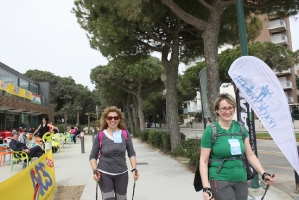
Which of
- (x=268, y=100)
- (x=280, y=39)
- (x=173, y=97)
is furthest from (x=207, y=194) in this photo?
(x=280, y=39)

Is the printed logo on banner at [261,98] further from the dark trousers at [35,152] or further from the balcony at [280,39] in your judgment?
the balcony at [280,39]

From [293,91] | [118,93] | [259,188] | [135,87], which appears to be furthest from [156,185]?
[293,91]

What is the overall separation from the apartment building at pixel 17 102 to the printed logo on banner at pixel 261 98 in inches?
706

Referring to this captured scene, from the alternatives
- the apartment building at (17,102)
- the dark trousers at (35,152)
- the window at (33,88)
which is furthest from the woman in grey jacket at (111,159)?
the window at (33,88)

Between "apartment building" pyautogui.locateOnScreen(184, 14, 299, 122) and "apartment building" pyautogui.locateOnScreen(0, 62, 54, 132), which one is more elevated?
"apartment building" pyautogui.locateOnScreen(184, 14, 299, 122)

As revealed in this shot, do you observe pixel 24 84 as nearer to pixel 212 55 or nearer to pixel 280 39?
pixel 212 55

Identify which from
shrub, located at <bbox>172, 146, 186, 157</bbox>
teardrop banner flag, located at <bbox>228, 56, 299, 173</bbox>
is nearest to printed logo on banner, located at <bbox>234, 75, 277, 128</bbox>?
teardrop banner flag, located at <bbox>228, 56, 299, 173</bbox>

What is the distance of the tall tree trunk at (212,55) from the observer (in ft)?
21.7

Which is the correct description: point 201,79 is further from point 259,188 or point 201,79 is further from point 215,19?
point 259,188

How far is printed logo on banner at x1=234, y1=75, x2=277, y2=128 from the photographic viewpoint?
12.8 feet

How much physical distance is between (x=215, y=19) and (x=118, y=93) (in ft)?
80.9

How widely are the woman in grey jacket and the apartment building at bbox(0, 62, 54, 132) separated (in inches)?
679

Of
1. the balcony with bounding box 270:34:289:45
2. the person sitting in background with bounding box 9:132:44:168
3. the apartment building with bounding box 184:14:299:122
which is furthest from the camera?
the balcony with bounding box 270:34:289:45

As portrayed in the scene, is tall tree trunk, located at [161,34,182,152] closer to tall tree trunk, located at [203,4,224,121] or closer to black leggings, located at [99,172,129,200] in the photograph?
tall tree trunk, located at [203,4,224,121]
